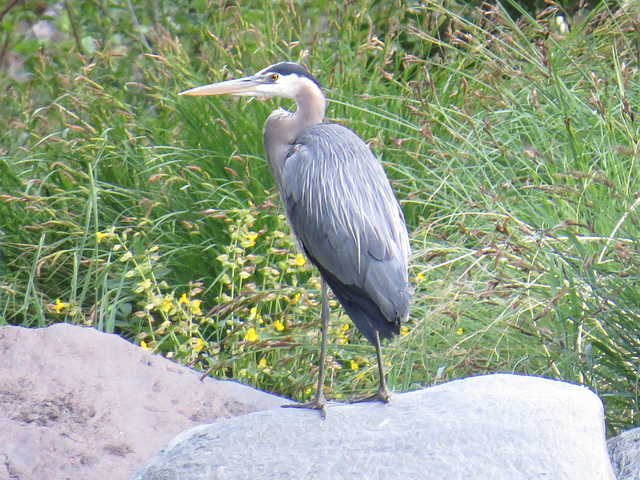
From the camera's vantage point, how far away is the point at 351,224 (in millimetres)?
3010

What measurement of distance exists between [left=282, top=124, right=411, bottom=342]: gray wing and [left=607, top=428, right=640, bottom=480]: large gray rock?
2.58 feet

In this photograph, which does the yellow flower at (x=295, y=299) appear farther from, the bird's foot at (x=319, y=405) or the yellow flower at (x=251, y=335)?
the bird's foot at (x=319, y=405)

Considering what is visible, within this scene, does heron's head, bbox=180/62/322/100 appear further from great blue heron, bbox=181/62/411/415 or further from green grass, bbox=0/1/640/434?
A: green grass, bbox=0/1/640/434

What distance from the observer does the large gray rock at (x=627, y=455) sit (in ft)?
9.07

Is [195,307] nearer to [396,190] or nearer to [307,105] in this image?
[307,105]

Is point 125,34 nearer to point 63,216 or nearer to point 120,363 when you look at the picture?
point 63,216

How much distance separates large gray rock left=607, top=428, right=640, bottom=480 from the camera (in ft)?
9.07

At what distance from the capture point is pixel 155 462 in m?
2.61

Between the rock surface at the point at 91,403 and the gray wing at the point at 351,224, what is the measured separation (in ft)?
2.10

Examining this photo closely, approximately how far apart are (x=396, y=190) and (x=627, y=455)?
220 centimetres

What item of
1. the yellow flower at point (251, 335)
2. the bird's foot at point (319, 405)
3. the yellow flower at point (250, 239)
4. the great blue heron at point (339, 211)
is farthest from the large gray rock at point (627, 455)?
the yellow flower at point (250, 239)

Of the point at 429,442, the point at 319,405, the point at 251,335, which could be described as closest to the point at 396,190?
the point at 251,335

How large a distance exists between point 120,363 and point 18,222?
6.03ft

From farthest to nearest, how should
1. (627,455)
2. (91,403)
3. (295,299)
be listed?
(295,299), (91,403), (627,455)
